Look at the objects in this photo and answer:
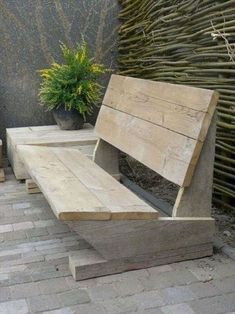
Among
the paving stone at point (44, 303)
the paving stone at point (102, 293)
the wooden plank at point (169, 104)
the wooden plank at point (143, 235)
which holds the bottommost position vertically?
the paving stone at point (102, 293)

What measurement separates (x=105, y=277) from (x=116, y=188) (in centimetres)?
46

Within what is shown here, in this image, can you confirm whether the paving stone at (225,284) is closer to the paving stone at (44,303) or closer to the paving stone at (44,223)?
the paving stone at (44,303)

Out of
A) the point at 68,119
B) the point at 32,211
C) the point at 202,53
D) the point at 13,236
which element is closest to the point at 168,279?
the point at 13,236

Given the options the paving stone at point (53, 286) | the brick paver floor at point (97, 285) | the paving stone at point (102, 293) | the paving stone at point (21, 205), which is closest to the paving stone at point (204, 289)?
the brick paver floor at point (97, 285)

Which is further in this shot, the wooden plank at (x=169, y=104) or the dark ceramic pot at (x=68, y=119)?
the dark ceramic pot at (x=68, y=119)

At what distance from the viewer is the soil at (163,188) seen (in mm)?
2572

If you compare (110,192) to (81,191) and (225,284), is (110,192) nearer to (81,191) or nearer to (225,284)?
(81,191)

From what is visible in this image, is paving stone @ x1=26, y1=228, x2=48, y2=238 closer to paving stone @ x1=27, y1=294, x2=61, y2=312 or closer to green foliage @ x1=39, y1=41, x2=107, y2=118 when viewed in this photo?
paving stone @ x1=27, y1=294, x2=61, y2=312

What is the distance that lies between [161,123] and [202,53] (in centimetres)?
79

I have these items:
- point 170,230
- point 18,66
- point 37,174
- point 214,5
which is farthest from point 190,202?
point 18,66

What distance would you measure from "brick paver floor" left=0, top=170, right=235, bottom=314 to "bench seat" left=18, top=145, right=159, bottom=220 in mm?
318

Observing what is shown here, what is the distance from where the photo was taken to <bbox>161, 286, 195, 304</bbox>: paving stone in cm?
184

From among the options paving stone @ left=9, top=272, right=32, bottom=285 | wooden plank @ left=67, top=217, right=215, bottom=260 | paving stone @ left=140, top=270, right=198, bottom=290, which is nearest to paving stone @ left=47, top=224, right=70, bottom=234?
paving stone @ left=9, top=272, right=32, bottom=285

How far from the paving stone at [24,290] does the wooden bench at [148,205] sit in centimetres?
20
